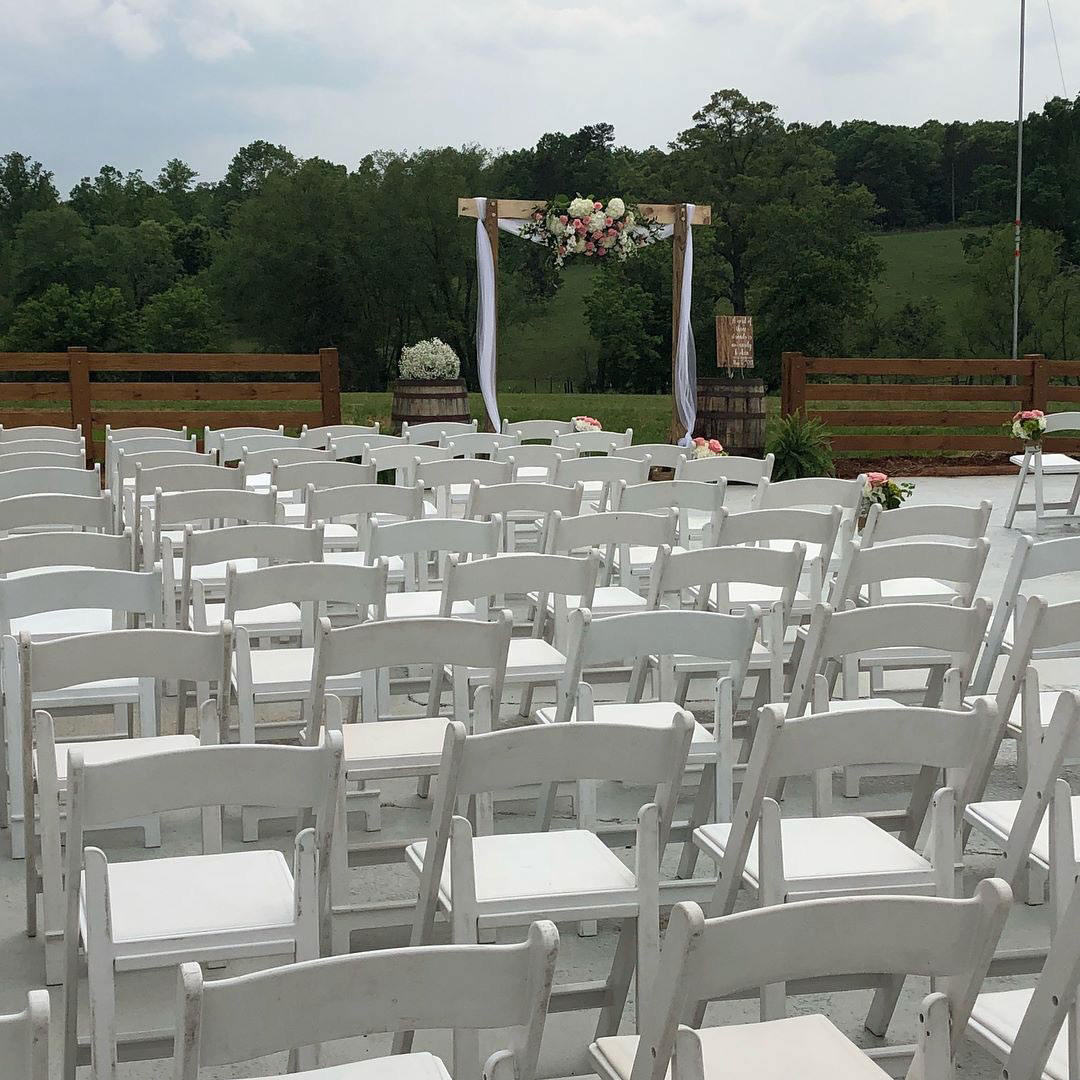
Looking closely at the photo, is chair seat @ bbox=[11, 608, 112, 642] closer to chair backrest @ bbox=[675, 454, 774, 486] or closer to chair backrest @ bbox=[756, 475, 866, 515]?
chair backrest @ bbox=[756, 475, 866, 515]

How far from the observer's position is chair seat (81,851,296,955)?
2.32 meters

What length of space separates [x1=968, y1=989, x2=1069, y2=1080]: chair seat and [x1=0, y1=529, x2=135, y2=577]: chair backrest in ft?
9.42

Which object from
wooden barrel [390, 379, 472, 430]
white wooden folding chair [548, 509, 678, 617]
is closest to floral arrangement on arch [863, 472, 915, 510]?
white wooden folding chair [548, 509, 678, 617]

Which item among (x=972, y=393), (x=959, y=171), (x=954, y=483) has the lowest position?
(x=954, y=483)

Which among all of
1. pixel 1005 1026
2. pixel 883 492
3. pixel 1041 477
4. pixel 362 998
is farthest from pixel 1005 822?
pixel 1041 477

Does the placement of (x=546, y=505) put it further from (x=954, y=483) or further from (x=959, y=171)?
(x=959, y=171)

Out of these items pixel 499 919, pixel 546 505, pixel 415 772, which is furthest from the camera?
pixel 546 505

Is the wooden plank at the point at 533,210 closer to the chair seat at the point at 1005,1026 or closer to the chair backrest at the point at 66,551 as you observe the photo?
the chair backrest at the point at 66,551

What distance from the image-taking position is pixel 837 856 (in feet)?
8.82

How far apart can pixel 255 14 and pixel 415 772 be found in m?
28.5

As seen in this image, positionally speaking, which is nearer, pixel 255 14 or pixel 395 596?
pixel 395 596

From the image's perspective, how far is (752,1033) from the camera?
2020 millimetres

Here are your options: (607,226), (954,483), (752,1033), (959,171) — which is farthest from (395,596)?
(959,171)

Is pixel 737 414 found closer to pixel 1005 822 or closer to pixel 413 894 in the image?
pixel 413 894
